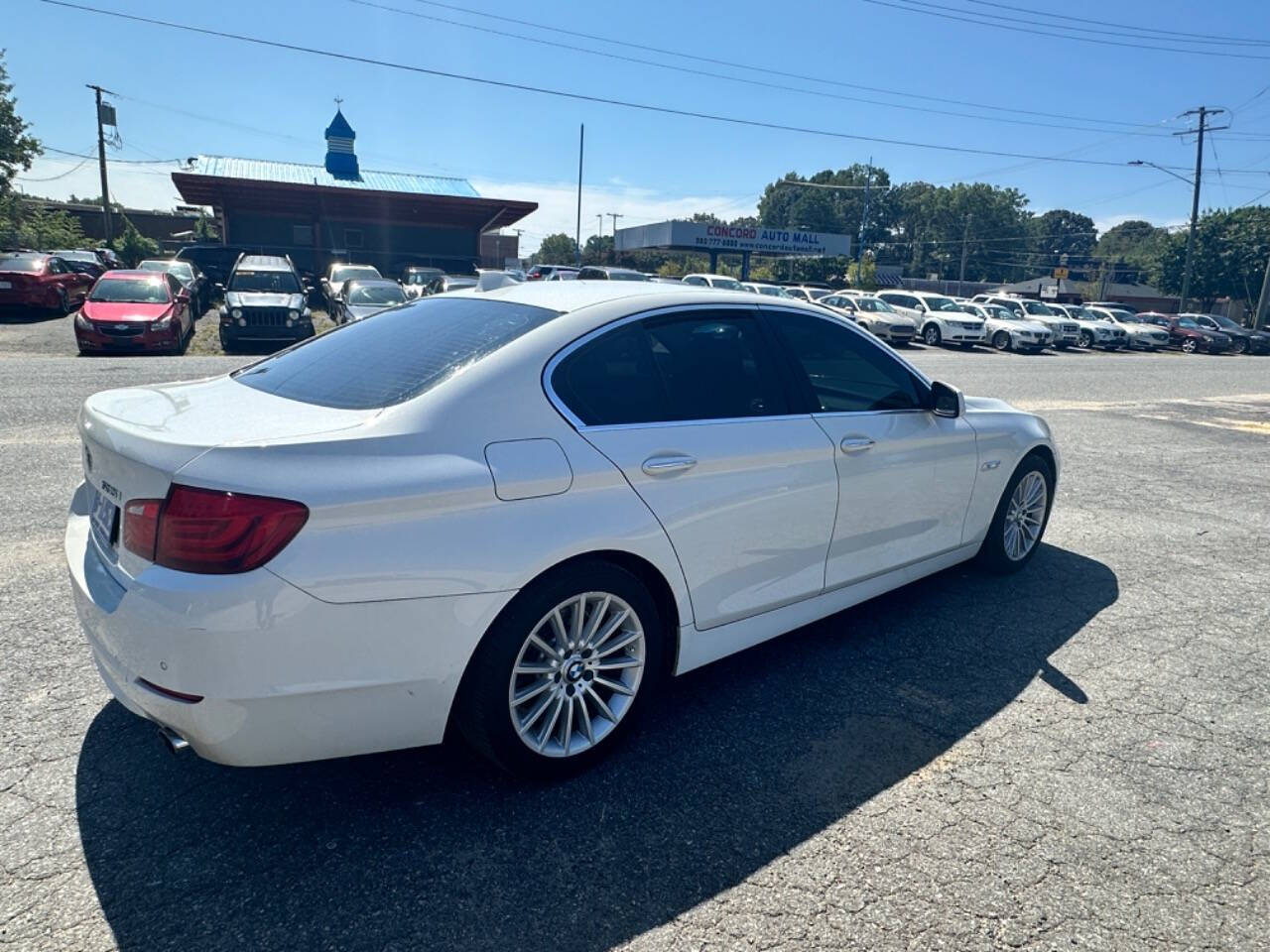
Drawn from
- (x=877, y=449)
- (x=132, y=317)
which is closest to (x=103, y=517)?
(x=877, y=449)

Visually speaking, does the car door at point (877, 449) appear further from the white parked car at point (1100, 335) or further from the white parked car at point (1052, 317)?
the white parked car at point (1100, 335)

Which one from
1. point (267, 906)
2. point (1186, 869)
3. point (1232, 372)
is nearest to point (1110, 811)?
point (1186, 869)

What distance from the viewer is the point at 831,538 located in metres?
3.55

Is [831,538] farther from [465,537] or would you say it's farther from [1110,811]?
[465,537]

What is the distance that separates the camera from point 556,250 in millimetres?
112750

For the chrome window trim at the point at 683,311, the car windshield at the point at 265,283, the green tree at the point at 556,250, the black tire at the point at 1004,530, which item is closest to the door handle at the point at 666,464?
the chrome window trim at the point at 683,311

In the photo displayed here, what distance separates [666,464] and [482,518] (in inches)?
28.9

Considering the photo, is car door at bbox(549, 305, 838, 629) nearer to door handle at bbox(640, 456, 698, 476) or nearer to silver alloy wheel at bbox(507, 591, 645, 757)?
door handle at bbox(640, 456, 698, 476)

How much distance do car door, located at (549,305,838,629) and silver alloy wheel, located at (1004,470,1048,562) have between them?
6.18 ft

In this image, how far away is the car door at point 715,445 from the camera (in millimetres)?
2869

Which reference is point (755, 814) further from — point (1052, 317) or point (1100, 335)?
point (1100, 335)

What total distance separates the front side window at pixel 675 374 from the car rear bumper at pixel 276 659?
31.6 inches

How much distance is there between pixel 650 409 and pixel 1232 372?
1048 inches

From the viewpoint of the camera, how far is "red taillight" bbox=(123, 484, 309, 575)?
7.14 feet
